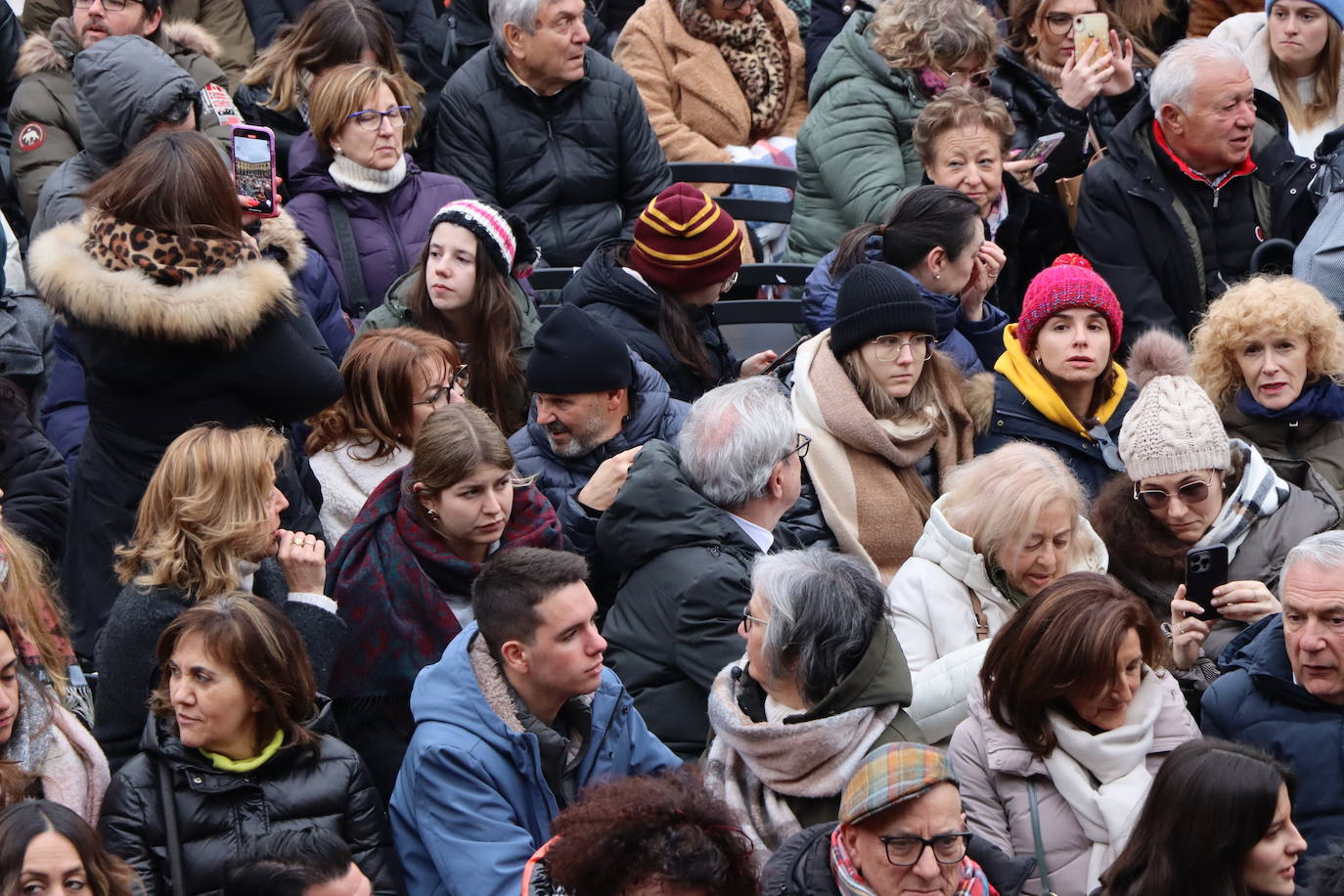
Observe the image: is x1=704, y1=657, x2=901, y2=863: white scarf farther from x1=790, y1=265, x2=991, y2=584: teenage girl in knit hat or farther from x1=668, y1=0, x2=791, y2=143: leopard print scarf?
x1=668, y1=0, x2=791, y2=143: leopard print scarf

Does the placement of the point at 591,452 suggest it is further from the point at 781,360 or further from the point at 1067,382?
the point at 1067,382

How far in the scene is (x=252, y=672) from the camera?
177 inches

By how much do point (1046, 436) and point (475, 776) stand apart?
2.61m

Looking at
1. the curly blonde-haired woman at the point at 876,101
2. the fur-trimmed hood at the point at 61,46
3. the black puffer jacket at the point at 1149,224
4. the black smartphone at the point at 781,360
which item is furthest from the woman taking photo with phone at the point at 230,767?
the black puffer jacket at the point at 1149,224

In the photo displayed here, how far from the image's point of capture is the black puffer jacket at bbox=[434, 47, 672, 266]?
7738mm

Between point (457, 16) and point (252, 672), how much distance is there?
498 centimetres

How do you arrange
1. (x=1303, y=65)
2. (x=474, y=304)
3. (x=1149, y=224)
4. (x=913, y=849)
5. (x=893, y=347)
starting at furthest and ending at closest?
(x=1303, y=65)
(x=1149, y=224)
(x=474, y=304)
(x=893, y=347)
(x=913, y=849)

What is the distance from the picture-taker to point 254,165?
6078mm

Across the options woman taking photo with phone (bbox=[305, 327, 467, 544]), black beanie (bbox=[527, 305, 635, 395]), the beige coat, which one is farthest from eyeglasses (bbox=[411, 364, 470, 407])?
the beige coat

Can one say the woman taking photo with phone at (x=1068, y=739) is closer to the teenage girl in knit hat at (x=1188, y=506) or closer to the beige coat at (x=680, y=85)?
the teenage girl in knit hat at (x=1188, y=506)

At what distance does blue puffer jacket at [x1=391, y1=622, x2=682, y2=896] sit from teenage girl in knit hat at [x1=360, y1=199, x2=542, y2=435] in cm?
198

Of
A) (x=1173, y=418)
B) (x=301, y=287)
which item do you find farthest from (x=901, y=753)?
(x=301, y=287)

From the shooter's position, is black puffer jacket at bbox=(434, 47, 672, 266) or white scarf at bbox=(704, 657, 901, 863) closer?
white scarf at bbox=(704, 657, 901, 863)

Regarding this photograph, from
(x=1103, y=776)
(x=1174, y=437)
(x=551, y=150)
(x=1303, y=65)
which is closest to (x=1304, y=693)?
(x=1103, y=776)
